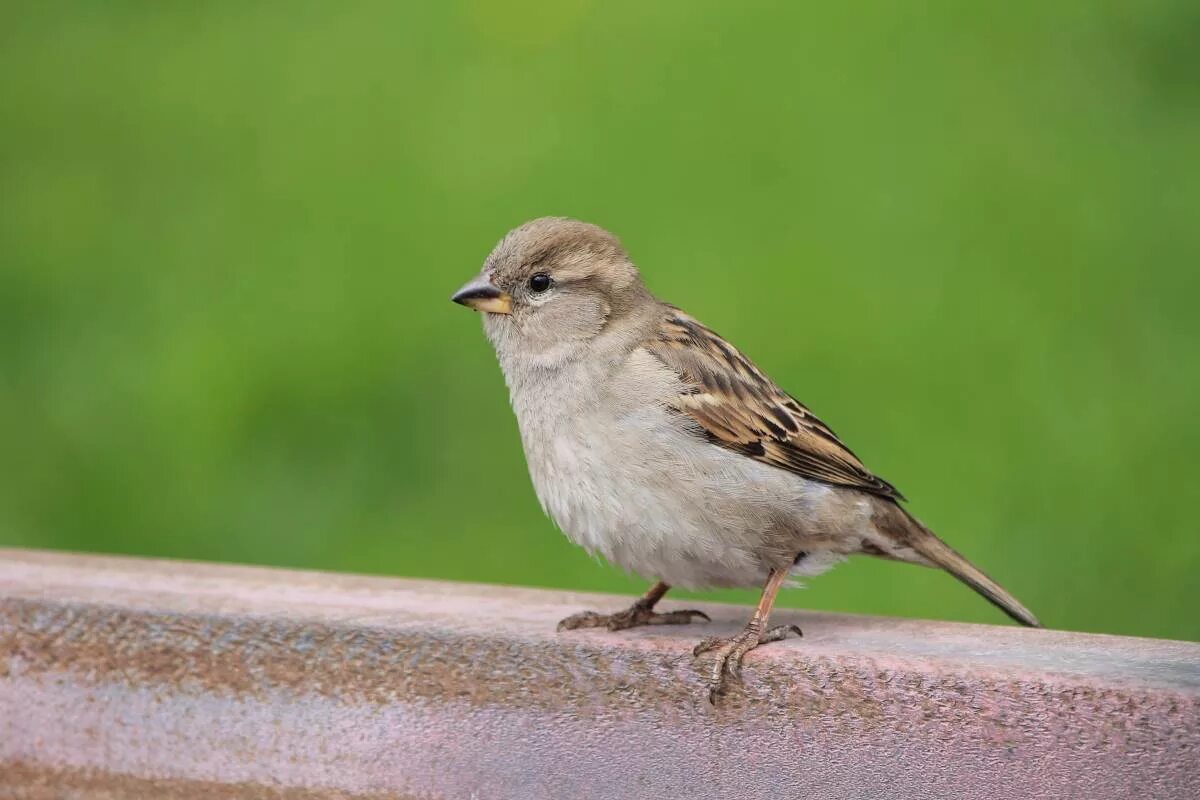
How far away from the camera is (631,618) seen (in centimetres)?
323

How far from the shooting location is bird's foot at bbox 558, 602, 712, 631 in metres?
3.13

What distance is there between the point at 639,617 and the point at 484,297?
25.4 inches

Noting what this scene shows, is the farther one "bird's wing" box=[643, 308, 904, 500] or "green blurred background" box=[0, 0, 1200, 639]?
"green blurred background" box=[0, 0, 1200, 639]

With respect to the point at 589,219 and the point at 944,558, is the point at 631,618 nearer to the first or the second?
the point at 944,558

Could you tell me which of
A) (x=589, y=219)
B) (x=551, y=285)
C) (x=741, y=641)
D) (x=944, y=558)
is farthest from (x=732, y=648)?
(x=589, y=219)

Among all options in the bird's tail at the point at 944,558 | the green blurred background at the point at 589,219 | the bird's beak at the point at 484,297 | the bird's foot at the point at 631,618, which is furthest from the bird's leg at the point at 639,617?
the green blurred background at the point at 589,219

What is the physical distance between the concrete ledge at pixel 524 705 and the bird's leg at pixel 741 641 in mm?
31

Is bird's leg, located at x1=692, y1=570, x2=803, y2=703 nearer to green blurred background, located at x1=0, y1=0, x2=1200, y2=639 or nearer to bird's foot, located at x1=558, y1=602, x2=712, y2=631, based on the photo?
bird's foot, located at x1=558, y1=602, x2=712, y2=631

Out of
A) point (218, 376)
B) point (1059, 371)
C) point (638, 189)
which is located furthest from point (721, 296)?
point (218, 376)

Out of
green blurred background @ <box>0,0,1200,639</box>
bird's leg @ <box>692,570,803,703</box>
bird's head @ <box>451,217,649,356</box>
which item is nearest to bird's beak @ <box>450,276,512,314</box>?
bird's head @ <box>451,217,649,356</box>

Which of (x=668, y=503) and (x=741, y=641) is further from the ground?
(x=668, y=503)

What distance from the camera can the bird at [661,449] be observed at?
311 cm

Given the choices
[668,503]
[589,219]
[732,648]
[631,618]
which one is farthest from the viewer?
[589,219]

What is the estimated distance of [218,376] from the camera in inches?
215
